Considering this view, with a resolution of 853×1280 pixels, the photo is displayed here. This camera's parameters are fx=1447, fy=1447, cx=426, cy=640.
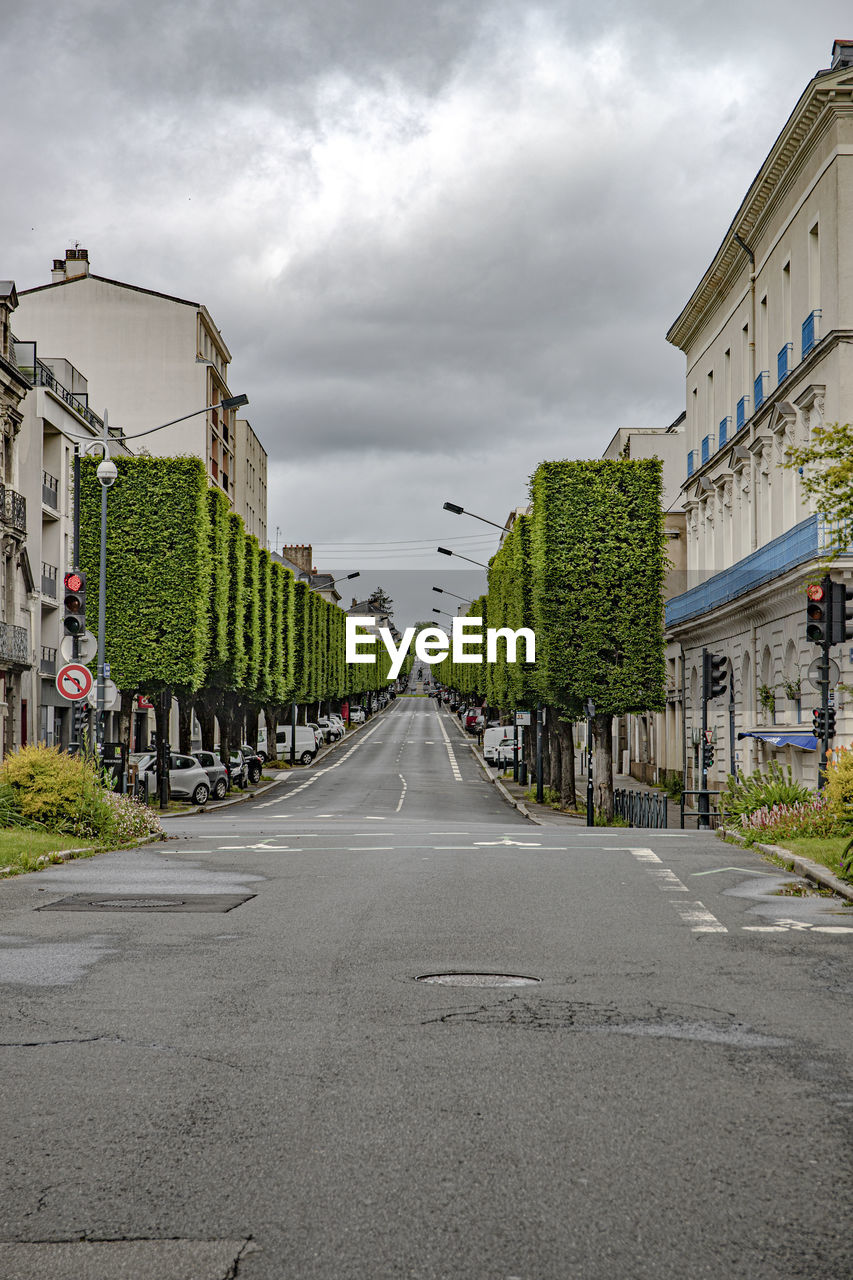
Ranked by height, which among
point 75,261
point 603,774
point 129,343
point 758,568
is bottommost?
point 603,774

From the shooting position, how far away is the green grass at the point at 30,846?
15508mm

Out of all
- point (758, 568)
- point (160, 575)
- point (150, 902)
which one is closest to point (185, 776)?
point (160, 575)

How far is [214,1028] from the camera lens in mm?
7309

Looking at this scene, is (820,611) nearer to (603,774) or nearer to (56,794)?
(56,794)

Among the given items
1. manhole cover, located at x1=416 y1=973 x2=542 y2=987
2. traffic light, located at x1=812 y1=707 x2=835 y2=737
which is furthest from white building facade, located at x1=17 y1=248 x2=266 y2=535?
manhole cover, located at x1=416 y1=973 x2=542 y2=987

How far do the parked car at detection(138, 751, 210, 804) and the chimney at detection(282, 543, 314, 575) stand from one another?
122 meters

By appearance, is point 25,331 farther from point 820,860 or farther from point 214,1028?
point 214,1028

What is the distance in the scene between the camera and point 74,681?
22.5m

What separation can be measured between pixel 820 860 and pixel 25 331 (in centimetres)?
6783

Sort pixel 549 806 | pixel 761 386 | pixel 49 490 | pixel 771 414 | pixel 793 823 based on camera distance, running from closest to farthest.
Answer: pixel 793 823 → pixel 771 414 → pixel 761 386 → pixel 549 806 → pixel 49 490

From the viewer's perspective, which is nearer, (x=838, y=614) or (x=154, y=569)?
(x=838, y=614)

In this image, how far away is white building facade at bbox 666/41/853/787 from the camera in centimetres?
3331

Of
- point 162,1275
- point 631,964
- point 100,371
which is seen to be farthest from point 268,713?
point 162,1275

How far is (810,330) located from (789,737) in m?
9.94
